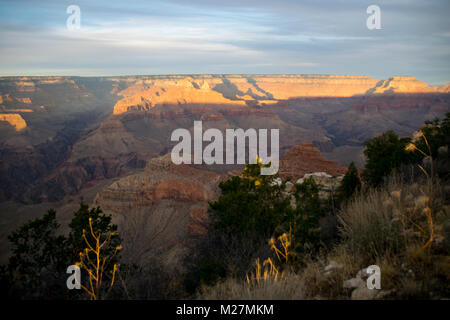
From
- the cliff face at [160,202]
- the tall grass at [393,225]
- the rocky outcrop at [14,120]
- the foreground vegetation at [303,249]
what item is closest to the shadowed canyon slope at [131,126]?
the rocky outcrop at [14,120]

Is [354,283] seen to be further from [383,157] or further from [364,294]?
[383,157]

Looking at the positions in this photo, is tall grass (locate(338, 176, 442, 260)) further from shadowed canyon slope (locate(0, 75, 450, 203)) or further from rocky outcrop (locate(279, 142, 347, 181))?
shadowed canyon slope (locate(0, 75, 450, 203))

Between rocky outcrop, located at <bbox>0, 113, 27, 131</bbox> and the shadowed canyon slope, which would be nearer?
the shadowed canyon slope

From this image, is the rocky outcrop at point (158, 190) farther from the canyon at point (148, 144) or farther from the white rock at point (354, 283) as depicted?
the white rock at point (354, 283)

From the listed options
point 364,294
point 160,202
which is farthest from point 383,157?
point 160,202

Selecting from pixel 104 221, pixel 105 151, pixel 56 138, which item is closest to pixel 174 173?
pixel 104 221

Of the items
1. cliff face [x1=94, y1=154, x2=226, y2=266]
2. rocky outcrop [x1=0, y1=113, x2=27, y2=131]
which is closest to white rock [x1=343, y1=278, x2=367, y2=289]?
cliff face [x1=94, y1=154, x2=226, y2=266]
